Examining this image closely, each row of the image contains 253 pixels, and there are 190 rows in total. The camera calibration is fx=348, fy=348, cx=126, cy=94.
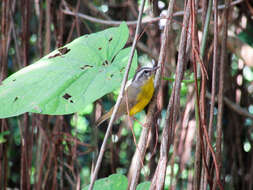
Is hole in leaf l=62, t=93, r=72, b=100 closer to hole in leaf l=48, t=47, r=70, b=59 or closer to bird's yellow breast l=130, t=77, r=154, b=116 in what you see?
hole in leaf l=48, t=47, r=70, b=59

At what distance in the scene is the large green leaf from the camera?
1.17 m

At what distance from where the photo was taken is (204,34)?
1.23 m

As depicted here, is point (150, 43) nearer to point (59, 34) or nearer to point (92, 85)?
point (59, 34)

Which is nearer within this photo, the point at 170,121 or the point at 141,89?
the point at 170,121

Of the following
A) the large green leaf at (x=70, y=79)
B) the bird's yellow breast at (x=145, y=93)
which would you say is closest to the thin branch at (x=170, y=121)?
the large green leaf at (x=70, y=79)

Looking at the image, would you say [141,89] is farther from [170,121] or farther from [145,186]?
[170,121]

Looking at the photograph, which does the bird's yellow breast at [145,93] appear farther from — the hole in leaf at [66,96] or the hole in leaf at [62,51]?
the hole in leaf at [66,96]

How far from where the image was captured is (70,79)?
1286mm

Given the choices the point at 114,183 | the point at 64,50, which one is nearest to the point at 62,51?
the point at 64,50

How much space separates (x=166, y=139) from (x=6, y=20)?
166cm

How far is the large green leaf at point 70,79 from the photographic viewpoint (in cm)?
117

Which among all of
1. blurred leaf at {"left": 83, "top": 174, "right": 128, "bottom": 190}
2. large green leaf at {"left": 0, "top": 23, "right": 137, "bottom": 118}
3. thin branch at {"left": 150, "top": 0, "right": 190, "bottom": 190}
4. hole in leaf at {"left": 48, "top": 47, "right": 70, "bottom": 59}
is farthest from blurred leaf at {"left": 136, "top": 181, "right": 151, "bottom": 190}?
hole in leaf at {"left": 48, "top": 47, "right": 70, "bottom": 59}

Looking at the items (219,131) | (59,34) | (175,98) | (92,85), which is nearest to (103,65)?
(92,85)

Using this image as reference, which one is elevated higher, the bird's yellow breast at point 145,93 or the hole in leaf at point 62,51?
the hole in leaf at point 62,51
